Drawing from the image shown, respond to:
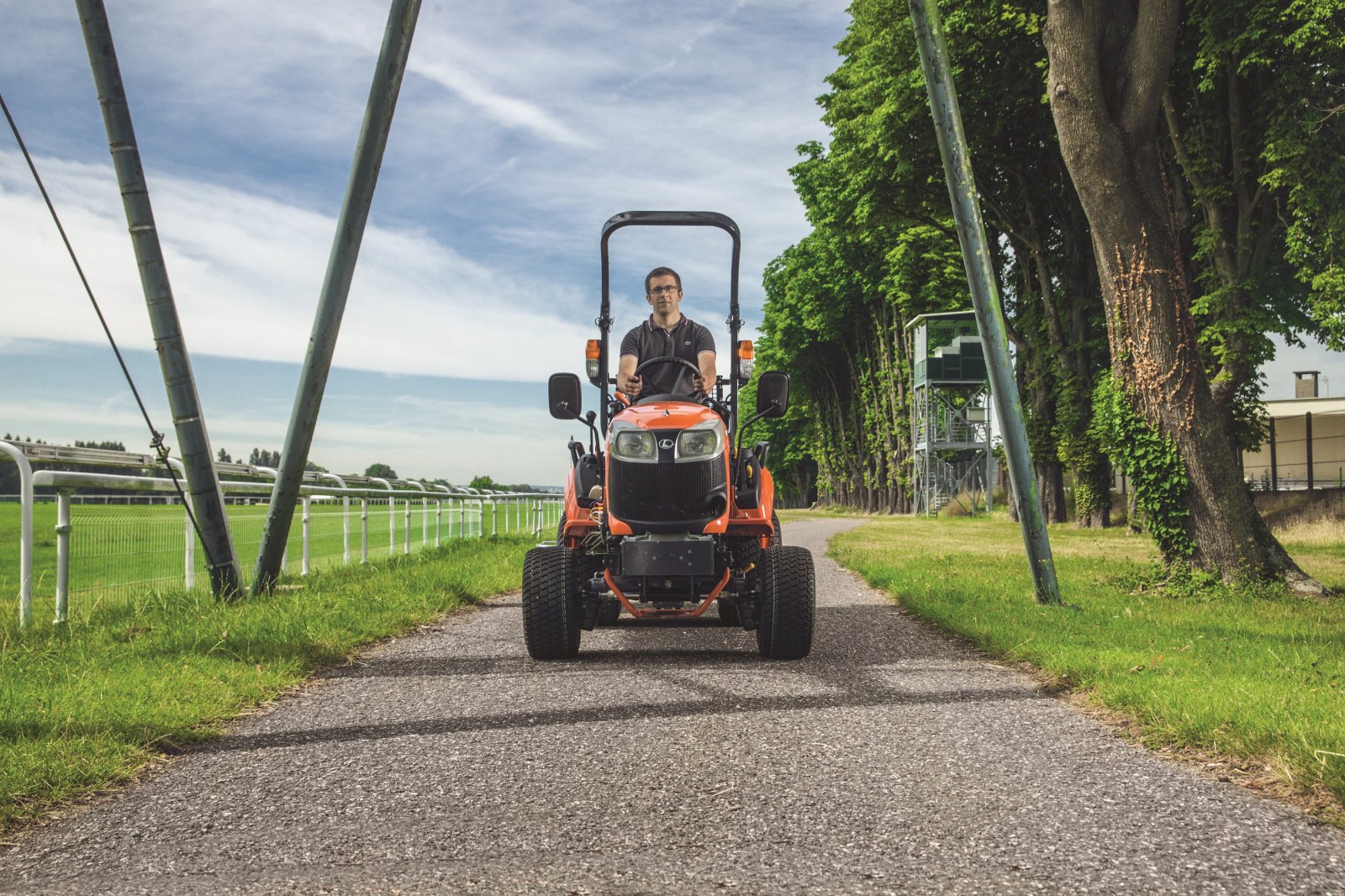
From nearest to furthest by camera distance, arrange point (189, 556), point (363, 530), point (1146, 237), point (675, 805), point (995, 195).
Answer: point (675, 805) < point (189, 556) < point (1146, 237) < point (363, 530) < point (995, 195)

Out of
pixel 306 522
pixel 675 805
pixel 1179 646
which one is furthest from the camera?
pixel 306 522

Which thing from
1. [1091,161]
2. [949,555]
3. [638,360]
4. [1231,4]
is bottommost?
[949,555]

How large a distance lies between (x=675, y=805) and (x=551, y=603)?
10.2ft

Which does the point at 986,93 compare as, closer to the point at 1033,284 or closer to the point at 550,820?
the point at 1033,284

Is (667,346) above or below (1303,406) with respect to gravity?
below

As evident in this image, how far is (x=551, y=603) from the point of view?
6.81 m

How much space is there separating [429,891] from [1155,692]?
3966mm

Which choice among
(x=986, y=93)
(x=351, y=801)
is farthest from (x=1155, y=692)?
(x=986, y=93)

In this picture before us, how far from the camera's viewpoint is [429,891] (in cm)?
297

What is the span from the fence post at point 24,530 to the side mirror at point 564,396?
11.6 feet

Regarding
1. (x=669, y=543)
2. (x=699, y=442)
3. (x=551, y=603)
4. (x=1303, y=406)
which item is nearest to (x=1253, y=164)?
(x=699, y=442)

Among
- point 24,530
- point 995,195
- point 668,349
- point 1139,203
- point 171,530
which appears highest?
point 995,195

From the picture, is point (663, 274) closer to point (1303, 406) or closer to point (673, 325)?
point (673, 325)

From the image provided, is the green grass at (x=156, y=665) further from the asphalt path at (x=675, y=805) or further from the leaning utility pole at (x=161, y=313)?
the leaning utility pole at (x=161, y=313)
